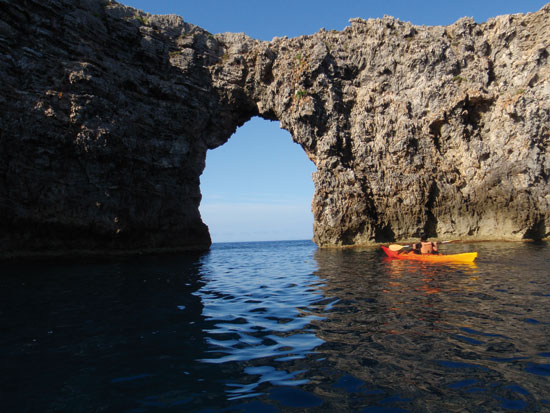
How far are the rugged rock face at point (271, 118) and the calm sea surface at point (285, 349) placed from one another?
1889 centimetres

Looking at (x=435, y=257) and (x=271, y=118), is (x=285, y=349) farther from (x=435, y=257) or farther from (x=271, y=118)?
(x=271, y=118)

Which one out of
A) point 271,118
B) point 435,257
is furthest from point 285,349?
point 271,118

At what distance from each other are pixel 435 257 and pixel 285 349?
1561cm

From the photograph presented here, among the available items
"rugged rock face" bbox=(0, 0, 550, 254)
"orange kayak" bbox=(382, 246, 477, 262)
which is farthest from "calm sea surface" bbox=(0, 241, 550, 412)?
"rugged rock face" bbox=(0, 0, 550, 254)

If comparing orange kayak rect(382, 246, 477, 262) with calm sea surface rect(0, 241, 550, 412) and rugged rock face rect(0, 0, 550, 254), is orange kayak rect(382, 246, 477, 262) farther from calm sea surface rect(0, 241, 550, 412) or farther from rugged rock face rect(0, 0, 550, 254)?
rugged rock face rect(0, 0, 550, 254)

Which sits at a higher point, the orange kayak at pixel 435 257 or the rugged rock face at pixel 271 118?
the rugged rock face at pixel 271 118

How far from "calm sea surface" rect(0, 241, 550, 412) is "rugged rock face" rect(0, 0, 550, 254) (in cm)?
1889

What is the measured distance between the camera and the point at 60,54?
1054 inches

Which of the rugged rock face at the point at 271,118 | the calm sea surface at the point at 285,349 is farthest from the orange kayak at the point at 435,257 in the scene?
the rugged rock face at the point at 271,118

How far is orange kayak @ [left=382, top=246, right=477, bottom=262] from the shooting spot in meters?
16.7

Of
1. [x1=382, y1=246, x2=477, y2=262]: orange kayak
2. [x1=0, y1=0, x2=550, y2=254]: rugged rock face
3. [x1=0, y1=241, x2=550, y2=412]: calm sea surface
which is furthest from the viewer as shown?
[x1=0, y1=0, x2=550, y2=254]: rugged rock face

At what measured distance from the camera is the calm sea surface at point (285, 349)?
4160mm

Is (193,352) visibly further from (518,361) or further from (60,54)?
(60,54)

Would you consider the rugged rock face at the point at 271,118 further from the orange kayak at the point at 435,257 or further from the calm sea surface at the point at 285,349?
the calm sea surface at the point at 285,349
